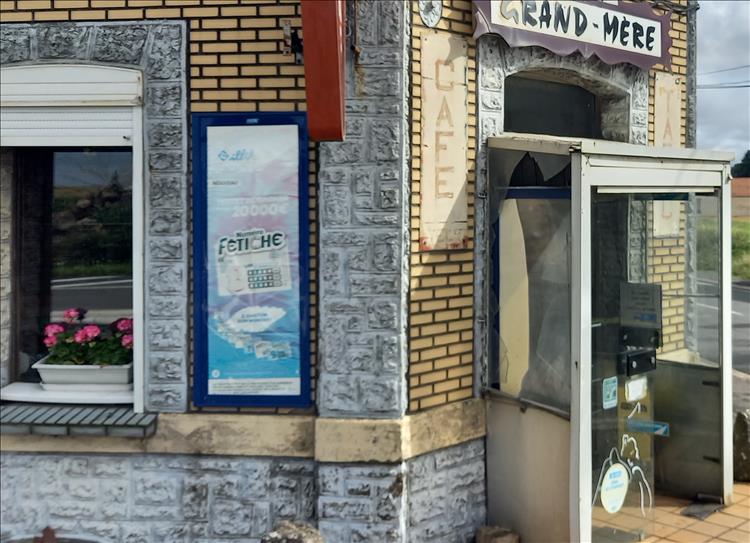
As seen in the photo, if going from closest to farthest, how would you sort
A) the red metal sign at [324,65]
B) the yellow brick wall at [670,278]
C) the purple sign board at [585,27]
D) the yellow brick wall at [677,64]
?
the red metal sign at [324,65]
the purple sign board at [585,27]
the yellow brick wall at [670,278]
the yellow brick wall at [677,64]

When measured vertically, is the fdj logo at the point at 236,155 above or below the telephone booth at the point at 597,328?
above

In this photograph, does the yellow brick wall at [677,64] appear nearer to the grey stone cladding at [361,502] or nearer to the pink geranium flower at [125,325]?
the grey stone cladding at [361,502]

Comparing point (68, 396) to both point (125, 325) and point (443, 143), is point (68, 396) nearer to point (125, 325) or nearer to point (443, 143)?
point (125, 325)

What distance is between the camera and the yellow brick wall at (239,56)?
15.8ft

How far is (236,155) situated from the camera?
4.88 meters

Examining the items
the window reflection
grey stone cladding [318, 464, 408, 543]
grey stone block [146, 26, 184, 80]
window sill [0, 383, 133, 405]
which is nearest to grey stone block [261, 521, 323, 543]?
grey stone cladding [318, 464, 408, 543]

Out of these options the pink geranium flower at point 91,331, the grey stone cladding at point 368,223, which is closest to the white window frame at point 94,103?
the pink geranium flower at point 91,331

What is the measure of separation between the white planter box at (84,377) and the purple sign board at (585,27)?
336 cm

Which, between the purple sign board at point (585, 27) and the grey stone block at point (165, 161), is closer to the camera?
the grey stone block at point (165, 161)

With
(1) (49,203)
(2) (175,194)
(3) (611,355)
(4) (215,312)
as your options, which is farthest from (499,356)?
(1) (49,203)

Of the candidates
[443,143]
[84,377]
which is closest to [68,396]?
[84,377]

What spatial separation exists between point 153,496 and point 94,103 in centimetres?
260

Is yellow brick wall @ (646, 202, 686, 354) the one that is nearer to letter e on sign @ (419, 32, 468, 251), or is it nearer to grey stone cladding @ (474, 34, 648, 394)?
grey stone cladding @ (474, 34, 648, 394)

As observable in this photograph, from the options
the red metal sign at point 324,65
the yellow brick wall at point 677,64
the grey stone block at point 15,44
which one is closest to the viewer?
the red metal sign at point 324,65
